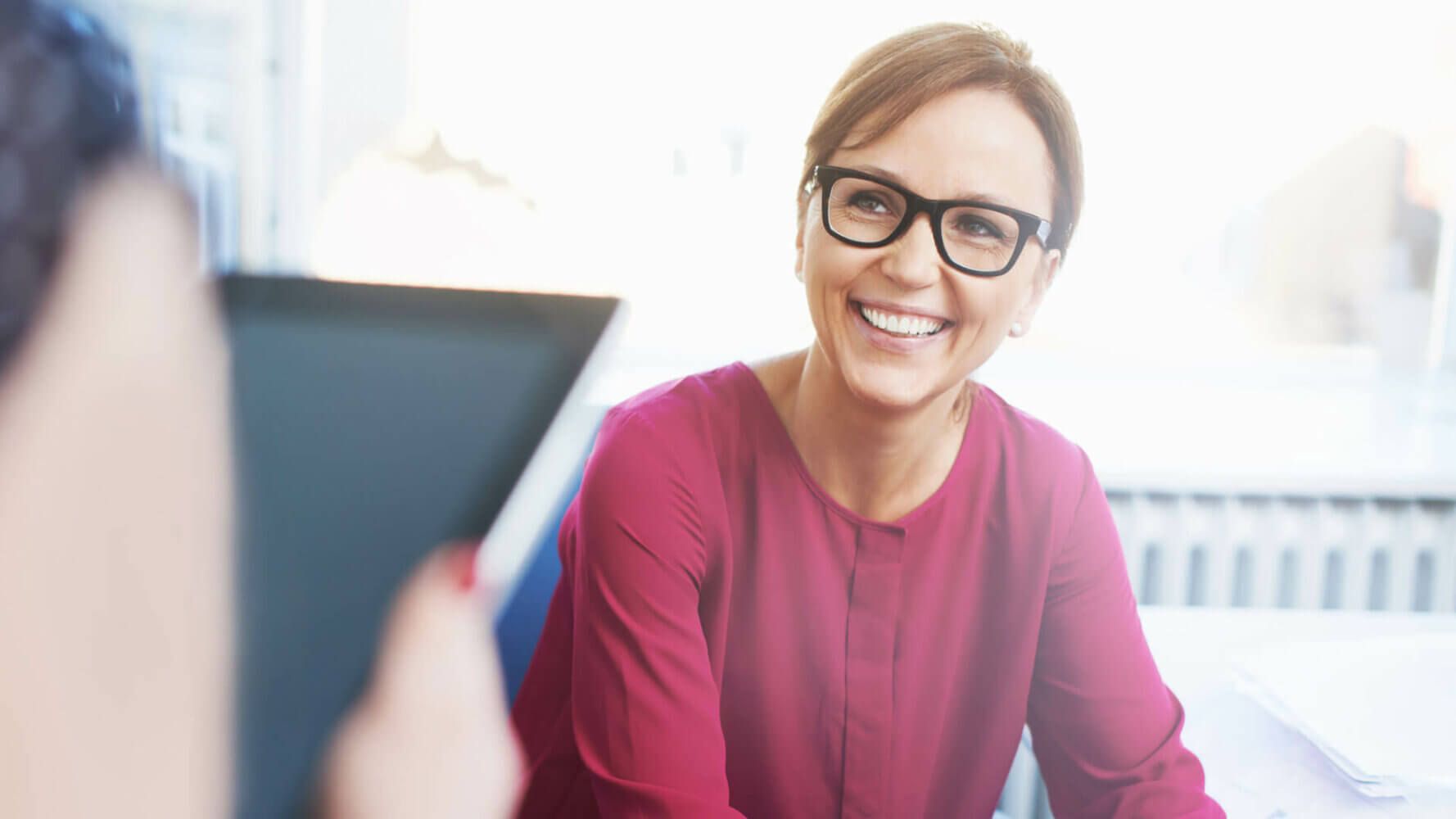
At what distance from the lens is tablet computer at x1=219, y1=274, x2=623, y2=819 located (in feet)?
0.65

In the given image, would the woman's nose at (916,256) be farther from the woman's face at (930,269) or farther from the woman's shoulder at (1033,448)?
the woman's shoulder at (1033,448)

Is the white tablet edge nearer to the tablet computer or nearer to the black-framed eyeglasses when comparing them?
the tablet computer

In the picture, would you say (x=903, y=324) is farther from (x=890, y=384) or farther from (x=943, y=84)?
(x=943, y=84)

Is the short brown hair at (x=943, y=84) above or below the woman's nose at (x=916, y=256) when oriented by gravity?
above

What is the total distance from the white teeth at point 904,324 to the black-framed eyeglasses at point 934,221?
6cm

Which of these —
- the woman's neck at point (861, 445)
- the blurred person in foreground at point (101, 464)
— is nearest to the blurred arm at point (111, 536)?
the blurred person in foreground at point (101, 464)

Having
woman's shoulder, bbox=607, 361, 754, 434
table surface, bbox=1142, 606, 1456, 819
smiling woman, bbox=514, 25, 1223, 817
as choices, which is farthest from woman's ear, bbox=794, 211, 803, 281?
table surface, bbox=1142, 606, 1456, 819

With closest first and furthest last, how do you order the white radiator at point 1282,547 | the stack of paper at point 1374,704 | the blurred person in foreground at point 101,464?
the blurred person in foreground at point 101,464
the stack of paper at point 1374,704
the white radiator at point 1282,547

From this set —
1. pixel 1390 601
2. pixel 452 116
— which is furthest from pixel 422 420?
pixel 1390 601

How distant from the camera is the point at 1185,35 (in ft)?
5.43

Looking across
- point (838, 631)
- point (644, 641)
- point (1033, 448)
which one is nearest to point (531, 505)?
point (644, 641)

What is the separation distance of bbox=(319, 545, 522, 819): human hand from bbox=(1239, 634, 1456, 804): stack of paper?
0.76m

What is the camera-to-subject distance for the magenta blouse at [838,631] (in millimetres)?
857

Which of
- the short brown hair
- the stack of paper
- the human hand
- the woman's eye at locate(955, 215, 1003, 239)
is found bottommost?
the stack of paper
